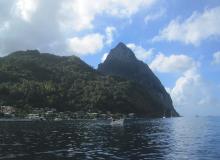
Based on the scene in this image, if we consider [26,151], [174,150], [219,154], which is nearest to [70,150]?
[26,151]

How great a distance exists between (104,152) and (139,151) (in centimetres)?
898

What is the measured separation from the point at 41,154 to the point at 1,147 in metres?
17.2

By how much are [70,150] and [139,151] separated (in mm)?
16245

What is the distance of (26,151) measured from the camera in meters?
88.9

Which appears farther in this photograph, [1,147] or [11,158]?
[1,147]

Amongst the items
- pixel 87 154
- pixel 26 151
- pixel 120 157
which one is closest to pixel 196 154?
pixel 120 157

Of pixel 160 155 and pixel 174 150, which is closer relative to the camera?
pixel 160 155

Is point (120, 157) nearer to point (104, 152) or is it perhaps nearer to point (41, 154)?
point (104, 152)

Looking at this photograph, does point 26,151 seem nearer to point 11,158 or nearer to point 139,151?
point 11,158

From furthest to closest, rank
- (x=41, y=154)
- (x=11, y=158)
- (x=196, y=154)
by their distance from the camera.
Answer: (x=196, y=154)
(x=41, y=154)
(x=11, y=158)

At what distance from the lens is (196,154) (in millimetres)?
89438

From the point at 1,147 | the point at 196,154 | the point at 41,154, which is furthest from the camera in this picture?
the point at 1,147

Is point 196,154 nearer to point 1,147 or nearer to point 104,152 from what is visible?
point 104,152

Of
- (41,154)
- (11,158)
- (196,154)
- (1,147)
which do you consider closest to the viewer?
(11,158)
